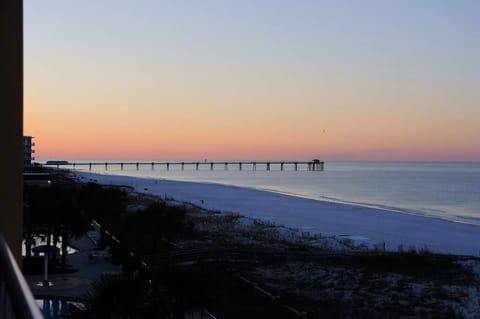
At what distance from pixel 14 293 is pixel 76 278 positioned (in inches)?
710

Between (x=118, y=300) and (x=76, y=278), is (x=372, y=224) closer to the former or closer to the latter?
(x=76, y=278)

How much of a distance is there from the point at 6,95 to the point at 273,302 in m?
13.5

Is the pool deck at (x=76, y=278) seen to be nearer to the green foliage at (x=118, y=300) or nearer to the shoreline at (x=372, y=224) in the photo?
the green foliage at (x=118, y=300)

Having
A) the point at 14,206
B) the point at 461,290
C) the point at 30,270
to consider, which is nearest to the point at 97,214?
the point at 30,270

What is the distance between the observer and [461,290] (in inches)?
735

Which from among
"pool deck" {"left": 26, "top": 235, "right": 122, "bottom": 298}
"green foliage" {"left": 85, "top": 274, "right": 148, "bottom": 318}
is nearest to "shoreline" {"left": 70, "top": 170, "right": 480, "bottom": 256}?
"pool deck" {"left": 26, "top": 235, "right": 122, "bottom": 298}

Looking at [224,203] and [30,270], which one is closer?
[30,270]

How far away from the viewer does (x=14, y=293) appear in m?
1.27

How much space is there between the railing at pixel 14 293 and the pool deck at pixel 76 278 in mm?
14174

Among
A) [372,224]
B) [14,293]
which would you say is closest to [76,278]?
[14,293]

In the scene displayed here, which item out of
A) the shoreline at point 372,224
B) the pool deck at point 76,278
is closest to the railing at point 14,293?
the pool deck at point 76,278

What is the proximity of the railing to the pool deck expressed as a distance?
14.2m

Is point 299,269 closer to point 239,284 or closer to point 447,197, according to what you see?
point 239,284

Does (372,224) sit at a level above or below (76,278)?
below
